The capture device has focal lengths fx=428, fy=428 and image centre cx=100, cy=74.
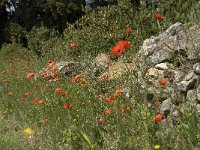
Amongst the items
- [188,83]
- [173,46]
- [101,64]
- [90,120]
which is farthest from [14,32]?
[188,83]

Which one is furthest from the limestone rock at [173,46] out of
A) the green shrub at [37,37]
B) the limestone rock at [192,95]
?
the green shrub at [37,37]

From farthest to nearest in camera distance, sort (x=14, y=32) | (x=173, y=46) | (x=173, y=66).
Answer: (x=14, y=32), (x=173, y=46), (x=173, y=66)

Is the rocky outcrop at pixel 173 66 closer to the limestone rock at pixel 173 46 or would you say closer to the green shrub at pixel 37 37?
the limestone rock at pixel 173 46

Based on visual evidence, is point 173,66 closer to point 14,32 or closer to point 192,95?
point 192,95

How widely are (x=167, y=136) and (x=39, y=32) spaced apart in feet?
60.2

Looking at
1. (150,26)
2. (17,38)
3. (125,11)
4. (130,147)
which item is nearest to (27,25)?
(17,38)

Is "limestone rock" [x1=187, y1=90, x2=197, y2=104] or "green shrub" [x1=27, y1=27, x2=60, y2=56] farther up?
"limestone rock" [x1=187, y1=90, x2=197, y2=104]

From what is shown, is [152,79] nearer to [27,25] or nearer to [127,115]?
[127,115]

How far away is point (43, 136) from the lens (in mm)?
6387

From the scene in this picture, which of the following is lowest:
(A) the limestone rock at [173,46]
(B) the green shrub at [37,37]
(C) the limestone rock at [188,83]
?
(B) the green shrub at [37,37]

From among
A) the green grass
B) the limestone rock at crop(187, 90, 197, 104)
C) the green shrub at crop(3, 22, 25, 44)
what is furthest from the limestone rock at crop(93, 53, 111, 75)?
the green shrub at crop(3, 22, 25, 44)

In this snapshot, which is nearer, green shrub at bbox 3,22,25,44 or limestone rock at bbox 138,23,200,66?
limestone rock at bbox 138,23,200,66

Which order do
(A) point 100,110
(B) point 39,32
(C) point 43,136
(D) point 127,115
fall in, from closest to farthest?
(D) point 127,115, (A) point 100,110, (C) point 43,136, (B) point 39,32

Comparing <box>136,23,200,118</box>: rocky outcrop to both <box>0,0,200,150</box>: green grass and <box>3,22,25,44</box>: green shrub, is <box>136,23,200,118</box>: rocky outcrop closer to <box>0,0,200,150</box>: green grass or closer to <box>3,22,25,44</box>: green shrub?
<box>0,0,200,150</box>: green grass
